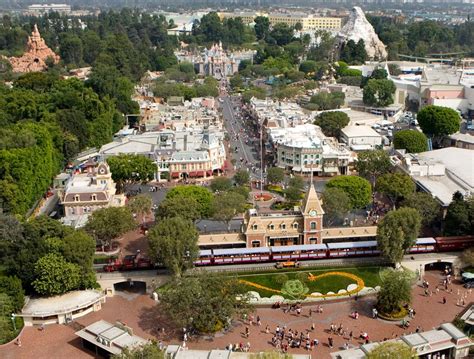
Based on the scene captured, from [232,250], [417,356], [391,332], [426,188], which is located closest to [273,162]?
[426,188]

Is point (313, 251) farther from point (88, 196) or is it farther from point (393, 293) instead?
point (88, 196)

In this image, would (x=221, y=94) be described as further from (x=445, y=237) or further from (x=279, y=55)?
(x=445, y=237)

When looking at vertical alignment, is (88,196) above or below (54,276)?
above

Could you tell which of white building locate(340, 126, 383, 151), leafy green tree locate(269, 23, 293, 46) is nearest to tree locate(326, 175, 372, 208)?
white building locate(340, 126, 383, 151)

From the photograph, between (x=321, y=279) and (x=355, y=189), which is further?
(x=355, y=189)

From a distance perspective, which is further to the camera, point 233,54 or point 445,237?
point 233,54

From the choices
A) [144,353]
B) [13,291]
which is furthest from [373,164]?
[13,291]

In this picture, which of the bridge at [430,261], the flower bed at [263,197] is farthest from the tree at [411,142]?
the bridge at [430,261]
